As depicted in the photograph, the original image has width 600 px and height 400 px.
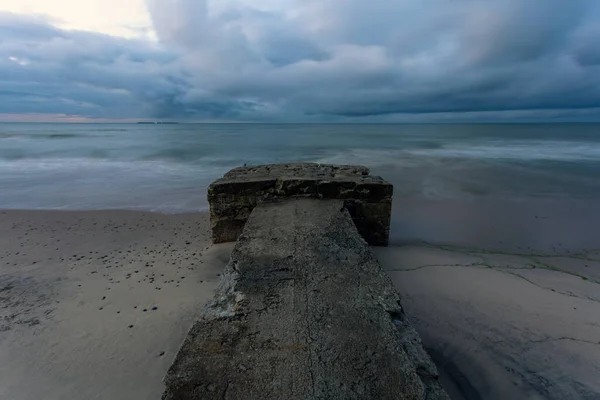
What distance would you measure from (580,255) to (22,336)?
22.8ft

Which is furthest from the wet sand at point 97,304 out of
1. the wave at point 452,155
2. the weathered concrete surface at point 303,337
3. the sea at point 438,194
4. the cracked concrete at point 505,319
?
the wave at point 452,155

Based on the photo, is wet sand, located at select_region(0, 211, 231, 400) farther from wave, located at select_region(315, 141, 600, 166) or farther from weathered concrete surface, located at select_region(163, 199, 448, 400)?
wave, located at select_region(315, 141, 600, 166)

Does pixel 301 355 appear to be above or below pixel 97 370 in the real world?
above

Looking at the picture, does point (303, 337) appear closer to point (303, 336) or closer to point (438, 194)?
point (303, 336)

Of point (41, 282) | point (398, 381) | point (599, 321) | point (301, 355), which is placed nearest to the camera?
point (398, 381)

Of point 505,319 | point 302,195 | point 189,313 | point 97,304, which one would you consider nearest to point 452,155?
point 302,195

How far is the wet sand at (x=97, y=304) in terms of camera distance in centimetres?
256

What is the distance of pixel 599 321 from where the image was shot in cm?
329

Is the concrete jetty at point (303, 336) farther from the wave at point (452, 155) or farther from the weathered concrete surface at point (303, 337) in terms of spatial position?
the wave at point (452, 155)

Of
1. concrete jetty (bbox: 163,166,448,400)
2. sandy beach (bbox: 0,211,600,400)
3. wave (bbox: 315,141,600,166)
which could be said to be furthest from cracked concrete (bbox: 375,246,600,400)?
wave (bbox: 315,141,600,166)

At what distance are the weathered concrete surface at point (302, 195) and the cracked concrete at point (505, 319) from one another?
1.48 ft

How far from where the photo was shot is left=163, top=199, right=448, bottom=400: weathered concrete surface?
1666 millimetres

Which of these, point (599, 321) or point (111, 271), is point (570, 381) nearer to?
point (599, 321)

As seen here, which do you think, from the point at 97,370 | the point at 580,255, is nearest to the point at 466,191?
the point at 580,255
